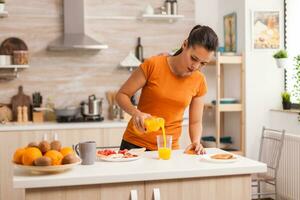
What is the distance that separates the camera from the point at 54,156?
175 cm

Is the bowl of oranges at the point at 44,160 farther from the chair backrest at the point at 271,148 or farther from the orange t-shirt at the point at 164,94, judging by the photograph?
the chair backrest at the point at 271,148

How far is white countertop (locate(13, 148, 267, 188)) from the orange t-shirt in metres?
0.33

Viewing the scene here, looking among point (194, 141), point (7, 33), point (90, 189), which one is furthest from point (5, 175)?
point (90, 189)

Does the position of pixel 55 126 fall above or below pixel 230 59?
below

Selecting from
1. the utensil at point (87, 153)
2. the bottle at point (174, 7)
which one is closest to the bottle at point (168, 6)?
the bottle at point (174, 7)

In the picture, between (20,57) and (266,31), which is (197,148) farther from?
(20,57)

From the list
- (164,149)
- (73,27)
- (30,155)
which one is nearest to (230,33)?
(73,27)

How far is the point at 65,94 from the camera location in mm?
4789

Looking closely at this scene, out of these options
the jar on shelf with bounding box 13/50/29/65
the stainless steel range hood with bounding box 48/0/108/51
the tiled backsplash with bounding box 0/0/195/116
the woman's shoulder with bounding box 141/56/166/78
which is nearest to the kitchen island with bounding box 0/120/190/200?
the tiled backsplash with bounding box 0/0/195/116

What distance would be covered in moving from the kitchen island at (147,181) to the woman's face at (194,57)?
0.51 m

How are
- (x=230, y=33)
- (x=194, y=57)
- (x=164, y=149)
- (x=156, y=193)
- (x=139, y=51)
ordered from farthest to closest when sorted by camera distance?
(x=139, y=51) → (x=230, y=33) → (x=194, y=57) → (x=164, y=149) → (x=156, y=193)

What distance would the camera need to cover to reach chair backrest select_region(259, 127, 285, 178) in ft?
12.9

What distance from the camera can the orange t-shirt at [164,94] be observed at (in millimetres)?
2338

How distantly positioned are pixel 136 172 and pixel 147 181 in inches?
3.2
